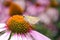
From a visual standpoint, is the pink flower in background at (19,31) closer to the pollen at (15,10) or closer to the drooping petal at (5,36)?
the drooping petal at (5,36)

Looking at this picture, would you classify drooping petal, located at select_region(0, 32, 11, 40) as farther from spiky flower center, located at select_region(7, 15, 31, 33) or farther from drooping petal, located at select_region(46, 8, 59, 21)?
drooping petal, located at select_region(46, 8, 59, 21)

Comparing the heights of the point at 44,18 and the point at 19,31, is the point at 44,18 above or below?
below

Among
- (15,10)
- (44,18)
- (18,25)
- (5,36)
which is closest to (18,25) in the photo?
(18,25)

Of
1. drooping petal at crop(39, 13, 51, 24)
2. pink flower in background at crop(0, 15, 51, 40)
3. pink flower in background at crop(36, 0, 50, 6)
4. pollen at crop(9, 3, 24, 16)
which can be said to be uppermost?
pink flower in background at crop(0, 15, 51, 40)

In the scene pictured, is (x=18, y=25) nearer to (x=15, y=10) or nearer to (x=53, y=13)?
(x=15, y=10)

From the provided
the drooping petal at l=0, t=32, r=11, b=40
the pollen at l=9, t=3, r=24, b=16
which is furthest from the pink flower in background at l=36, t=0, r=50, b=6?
the drooping petal at l=0, t=32, r=11, b=40

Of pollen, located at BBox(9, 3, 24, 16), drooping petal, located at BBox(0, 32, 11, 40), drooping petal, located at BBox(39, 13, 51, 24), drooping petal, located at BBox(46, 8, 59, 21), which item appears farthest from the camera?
drooping petal, located at BBox(46, 8, 59, 21)

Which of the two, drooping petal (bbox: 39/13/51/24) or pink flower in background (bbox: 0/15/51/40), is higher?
pink flower in background (bbox: 0/15/51/40)

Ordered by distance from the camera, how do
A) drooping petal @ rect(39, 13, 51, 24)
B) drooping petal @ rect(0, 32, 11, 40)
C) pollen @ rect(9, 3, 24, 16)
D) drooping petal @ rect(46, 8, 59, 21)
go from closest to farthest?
drooping petal @ rect(0, 32, 11, 40) → pollen @ rect(9, 3, 24, 16) → drooping petal @ rect(39, 13, 51, 24) → drooping petal @ rect(46, 8, 59, 21)
